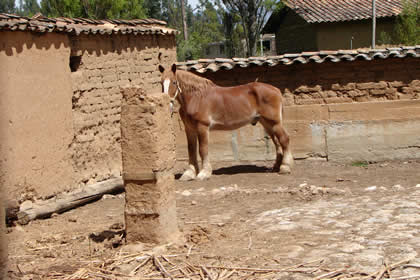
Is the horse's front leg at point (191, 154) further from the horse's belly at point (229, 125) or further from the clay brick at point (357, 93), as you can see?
the clay brick at point (357, 93)

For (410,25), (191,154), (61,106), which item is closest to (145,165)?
(61,106)

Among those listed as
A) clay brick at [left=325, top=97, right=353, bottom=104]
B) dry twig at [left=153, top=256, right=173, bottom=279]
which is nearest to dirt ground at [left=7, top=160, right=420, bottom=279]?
dry twig at [left=153, top=256, right=173, bottom=279]

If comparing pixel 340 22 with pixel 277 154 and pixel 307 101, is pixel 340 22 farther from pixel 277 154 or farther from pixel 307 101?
pixel 277 154

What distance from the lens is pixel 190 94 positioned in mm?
11000

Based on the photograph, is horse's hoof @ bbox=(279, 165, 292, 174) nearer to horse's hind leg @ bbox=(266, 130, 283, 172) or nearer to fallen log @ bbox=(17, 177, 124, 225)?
horse's hind leg @ bbox=(266, 130, 283, 172)

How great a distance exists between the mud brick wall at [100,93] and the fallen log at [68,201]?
185mm

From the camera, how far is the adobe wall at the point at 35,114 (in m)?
8.16

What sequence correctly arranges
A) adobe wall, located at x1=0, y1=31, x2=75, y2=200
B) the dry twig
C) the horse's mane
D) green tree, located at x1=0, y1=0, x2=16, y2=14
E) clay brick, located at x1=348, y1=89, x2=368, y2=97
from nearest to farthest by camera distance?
the dry twig < adobe wall, located at x1=0, y1=31, x2=75, y2=200 < the horse's mane < clay brick, located at x1=348, y1=89, x2=368, y2=97 < green tree, located at x1=0, y1=0, x2=16, y2=14

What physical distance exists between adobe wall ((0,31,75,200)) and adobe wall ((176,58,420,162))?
14.2ft

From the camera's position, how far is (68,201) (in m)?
9.23

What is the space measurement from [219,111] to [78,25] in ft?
9.66

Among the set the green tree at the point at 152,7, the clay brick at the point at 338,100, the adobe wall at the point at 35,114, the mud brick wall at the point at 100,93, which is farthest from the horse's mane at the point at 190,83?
the green tree at the point at 152,7

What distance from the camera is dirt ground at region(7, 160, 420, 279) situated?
576 cm

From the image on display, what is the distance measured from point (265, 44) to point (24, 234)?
45.4 metres
